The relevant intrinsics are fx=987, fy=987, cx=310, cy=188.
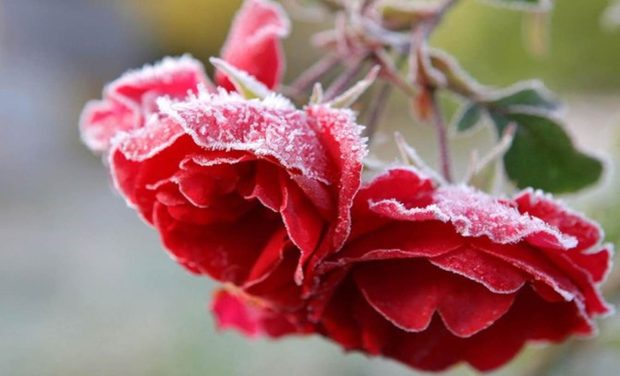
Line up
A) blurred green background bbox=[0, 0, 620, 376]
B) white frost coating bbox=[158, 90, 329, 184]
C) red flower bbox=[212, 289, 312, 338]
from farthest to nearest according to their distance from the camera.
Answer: blurred green background bbox=[0, 0, 620, 376], red flower bbox=[212, 289, 312, 338], white frost coating bbox=[158, 90, 329, 184]

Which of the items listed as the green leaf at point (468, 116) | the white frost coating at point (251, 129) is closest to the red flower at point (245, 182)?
the white frost coating at point (251, 129)

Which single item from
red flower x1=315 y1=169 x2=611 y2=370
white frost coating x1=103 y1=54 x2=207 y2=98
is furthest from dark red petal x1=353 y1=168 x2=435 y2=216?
white frost coating x1=103 y1=54 x2=207 y2=98

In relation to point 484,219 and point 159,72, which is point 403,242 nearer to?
point 484,219

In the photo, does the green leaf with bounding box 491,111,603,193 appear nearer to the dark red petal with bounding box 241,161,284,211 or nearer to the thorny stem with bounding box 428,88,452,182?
the thorny stem with bounding box 428,88,452,182

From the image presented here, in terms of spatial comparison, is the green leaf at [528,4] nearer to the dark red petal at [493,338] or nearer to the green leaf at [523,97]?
the green leaf at [523,97]

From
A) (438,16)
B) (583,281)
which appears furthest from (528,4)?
(583,281)

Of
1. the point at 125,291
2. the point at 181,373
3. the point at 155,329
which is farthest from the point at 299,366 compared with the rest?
the point at 125,291

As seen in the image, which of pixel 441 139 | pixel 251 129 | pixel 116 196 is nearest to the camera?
pixel 251 129
